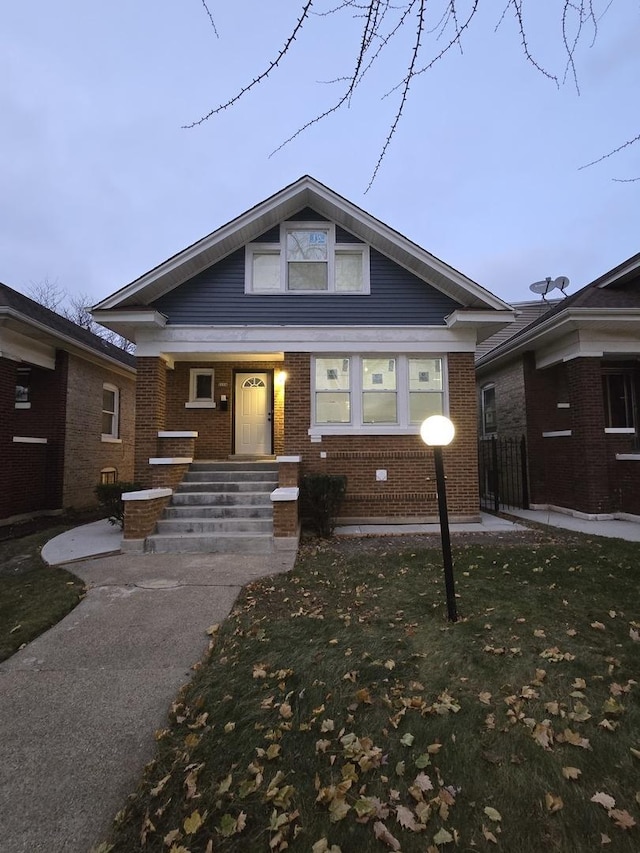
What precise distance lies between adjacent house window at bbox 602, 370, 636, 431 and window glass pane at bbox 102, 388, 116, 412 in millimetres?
14230

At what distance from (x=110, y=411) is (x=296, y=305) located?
814cm

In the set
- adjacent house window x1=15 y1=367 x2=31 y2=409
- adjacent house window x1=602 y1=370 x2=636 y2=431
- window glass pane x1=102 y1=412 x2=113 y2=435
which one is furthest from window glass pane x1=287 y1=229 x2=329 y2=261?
window glass pane x1=102 y1=412 x2=113 y2=435

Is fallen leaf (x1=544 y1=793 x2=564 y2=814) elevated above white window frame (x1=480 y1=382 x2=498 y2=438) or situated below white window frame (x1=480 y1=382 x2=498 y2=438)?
below

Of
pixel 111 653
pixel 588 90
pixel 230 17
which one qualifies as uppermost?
pixel 230 17

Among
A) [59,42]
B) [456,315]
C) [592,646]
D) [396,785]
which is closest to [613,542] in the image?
[592,646]

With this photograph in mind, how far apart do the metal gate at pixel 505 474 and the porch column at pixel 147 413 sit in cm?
808

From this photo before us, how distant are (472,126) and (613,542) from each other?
6.91 metres

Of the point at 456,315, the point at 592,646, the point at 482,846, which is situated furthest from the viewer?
the point at 456,315

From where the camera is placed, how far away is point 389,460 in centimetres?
898

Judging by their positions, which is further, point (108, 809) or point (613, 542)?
point (613, 542)

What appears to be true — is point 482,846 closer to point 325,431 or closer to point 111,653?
point 111,653

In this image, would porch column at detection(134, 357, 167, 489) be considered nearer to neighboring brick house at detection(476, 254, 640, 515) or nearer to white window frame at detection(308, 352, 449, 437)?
white window frame at detection(308, 352, 449, 437)

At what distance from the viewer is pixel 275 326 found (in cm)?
903

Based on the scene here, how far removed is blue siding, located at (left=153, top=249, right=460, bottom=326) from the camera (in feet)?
29.7
